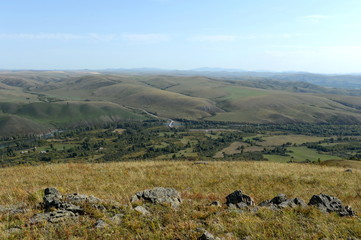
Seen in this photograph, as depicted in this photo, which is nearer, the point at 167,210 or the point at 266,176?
the point at 167,210

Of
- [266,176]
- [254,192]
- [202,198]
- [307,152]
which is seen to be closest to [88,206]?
[202,198]

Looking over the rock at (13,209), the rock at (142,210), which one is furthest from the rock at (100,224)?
the rock at (13,209)

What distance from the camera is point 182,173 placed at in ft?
84.1

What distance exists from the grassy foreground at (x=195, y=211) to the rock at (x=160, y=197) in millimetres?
569

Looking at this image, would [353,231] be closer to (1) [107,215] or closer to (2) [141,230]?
(2) [141,230]

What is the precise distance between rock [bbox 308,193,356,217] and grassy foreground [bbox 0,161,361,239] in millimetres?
588

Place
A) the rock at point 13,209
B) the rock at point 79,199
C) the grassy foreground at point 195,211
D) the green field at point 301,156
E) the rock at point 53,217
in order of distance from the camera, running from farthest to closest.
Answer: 1. the green field at point 301,156
2. the rock at point 79,199
3. the rock at point 13,209
4. the rock at point 53,217
5. the grassy foreground at point 195,211

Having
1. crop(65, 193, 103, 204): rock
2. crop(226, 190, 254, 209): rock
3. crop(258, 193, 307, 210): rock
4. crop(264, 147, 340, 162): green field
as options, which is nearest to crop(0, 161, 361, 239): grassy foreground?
crop(258, 193, 307, 210): rock

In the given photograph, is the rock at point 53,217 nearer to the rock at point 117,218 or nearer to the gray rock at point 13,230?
the gray rock at point 13,230

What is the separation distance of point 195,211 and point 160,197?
2.71 metres

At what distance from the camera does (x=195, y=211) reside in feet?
40.6

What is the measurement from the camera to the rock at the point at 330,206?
12.7m

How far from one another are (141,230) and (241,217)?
465 centimetres

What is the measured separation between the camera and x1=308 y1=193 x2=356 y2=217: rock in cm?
1270
